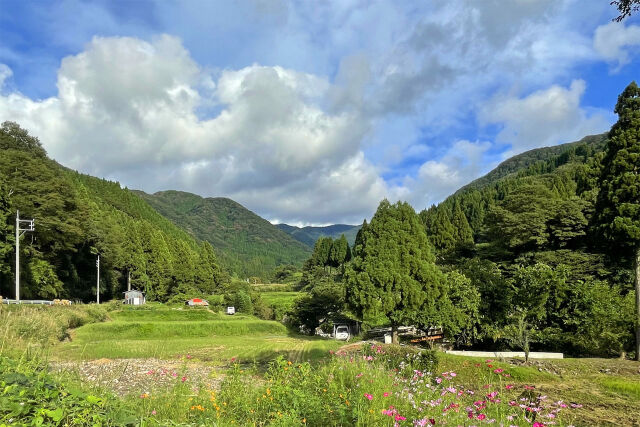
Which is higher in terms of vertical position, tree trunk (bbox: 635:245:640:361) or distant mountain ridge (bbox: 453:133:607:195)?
distant mountain ridge (bbox: 453:133:607:195)

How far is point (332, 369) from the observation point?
533cm

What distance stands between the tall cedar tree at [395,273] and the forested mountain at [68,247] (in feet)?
78.2

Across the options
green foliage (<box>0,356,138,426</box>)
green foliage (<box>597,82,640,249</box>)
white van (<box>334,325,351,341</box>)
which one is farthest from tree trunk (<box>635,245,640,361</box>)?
white van (<box>334,325,351,341</box>)

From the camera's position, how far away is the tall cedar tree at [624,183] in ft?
43.7

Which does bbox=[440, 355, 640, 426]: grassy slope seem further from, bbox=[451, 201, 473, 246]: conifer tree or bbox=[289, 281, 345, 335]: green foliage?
bbox=[451, 201, 473, 246]: conifer tree

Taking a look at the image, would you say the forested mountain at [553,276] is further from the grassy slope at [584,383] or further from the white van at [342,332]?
the white van at [342,332]

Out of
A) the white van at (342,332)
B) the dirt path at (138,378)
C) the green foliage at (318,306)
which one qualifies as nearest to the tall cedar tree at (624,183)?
the dirt path at (138,378)

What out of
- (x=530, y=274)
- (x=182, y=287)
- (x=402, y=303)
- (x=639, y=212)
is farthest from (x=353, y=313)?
(x=182, y=287)

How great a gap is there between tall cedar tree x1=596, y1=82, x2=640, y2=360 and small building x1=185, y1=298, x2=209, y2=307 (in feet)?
136

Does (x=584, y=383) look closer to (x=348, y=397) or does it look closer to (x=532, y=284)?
(x=348, y=397)

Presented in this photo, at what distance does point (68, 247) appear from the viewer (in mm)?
34844

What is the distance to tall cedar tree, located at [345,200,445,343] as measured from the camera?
18344 mm

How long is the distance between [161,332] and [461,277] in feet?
72.2

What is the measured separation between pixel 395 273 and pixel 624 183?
955 cm
